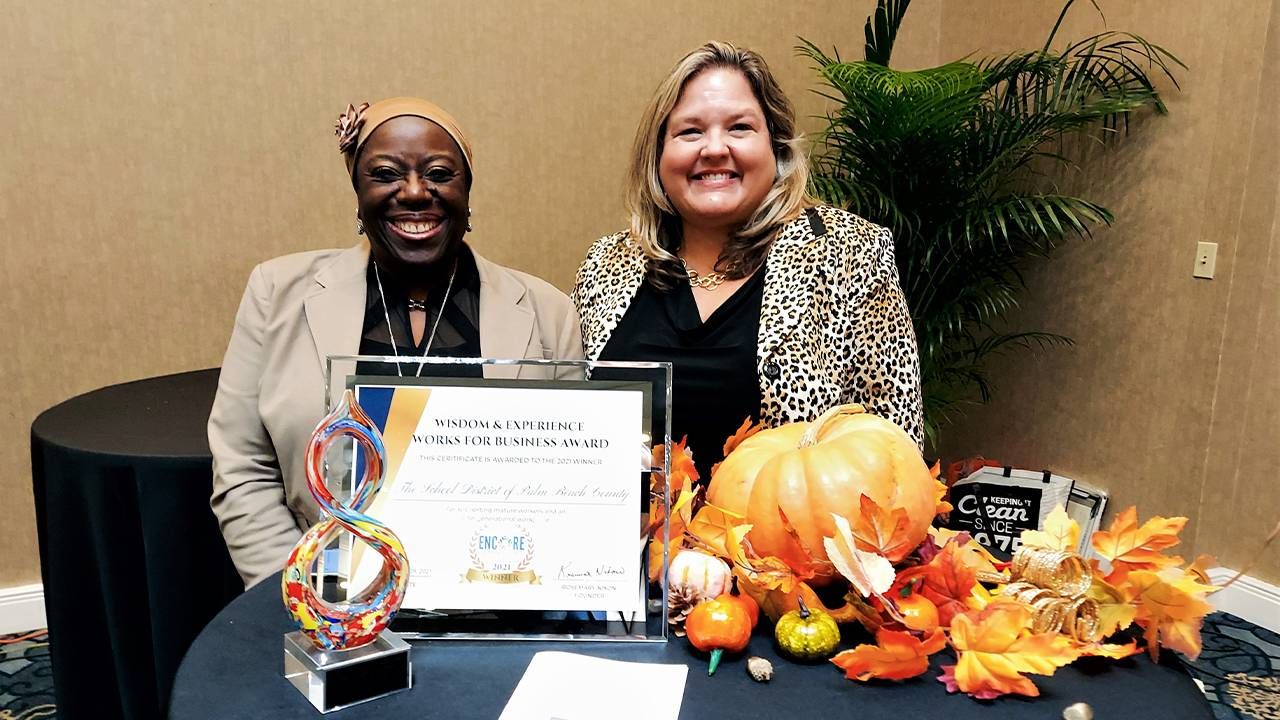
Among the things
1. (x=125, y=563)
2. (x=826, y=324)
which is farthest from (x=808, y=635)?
(x=125, y=563)

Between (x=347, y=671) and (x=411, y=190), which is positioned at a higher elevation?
(x=411, y=190)

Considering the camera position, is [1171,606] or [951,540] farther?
[951,540]

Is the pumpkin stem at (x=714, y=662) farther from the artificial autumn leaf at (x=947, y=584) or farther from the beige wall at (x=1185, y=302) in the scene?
the beige wall at (x=1185, y=302)

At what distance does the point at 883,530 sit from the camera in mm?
996

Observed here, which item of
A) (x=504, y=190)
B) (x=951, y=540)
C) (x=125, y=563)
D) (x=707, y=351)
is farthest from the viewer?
(x=504, y=190)

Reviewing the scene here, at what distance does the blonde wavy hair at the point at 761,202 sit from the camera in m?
1.96

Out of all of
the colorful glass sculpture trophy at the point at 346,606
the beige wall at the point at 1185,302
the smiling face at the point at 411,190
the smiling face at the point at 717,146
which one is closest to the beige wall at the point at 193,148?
the smiling face at the point at 717,146

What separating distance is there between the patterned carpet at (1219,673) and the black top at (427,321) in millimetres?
1679

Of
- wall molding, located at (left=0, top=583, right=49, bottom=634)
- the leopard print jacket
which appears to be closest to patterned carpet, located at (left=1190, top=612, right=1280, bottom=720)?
the leopard print jacket

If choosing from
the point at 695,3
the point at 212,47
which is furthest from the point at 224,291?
the point at 695,3

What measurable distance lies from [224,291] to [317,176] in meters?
0.49

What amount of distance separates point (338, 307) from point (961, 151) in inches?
97.1

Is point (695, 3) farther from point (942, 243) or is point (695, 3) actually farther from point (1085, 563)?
point (1085, 563)
